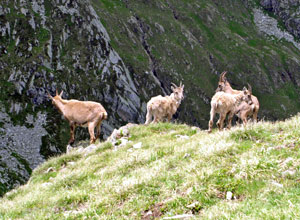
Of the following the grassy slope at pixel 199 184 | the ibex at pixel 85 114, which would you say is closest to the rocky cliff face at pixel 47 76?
the ibex at pixel 85 114

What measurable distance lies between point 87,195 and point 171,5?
201m

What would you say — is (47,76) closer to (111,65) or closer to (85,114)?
(111,65)

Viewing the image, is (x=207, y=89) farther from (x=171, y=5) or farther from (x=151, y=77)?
(x=171, y=5)

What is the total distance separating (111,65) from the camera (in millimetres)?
119750

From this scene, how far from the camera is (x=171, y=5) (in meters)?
195

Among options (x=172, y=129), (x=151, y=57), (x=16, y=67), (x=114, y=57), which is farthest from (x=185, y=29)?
(x=172, y=129)

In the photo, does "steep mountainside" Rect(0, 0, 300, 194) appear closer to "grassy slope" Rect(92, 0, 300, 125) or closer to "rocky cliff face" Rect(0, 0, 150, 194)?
"rocky cliff face" Rect(0, 0, 150, 194)

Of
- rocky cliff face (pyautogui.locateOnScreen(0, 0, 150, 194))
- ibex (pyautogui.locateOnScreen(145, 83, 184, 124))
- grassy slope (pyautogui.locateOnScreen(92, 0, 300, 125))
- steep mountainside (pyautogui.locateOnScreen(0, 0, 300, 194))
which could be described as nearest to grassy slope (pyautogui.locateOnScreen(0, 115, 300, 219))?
ibex (pyautogui.locateOnScreen(145, 83, 184, 124))

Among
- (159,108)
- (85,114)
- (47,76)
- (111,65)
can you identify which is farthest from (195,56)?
(85,114)

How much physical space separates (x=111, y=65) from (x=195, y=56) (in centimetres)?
6741

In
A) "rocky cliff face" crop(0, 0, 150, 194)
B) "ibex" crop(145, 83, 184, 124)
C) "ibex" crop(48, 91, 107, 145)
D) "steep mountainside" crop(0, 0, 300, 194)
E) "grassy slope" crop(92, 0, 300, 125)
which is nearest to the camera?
"ibex" crop(48, 91, 107, 145)

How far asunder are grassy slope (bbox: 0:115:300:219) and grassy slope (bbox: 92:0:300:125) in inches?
4864

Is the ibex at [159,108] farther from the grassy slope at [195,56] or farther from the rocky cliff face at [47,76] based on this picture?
the grassy slope at [195,56]

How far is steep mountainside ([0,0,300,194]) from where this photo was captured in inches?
3607
